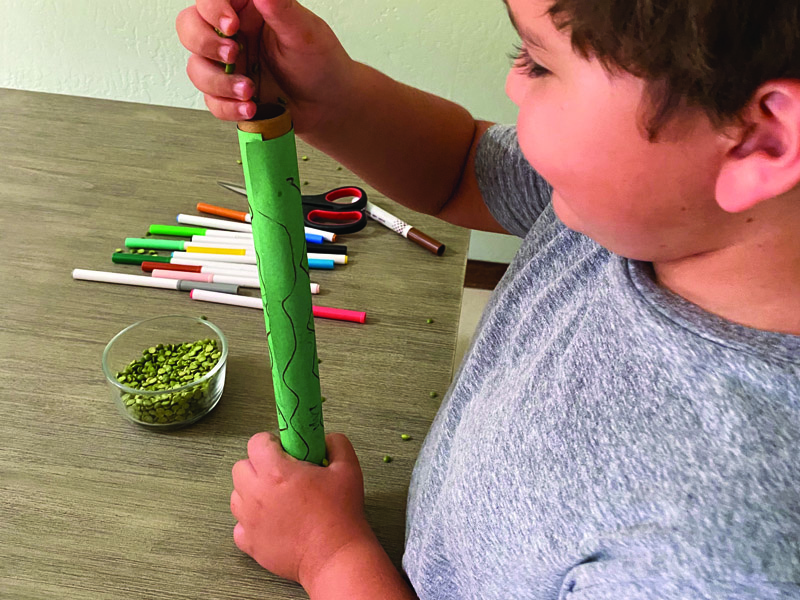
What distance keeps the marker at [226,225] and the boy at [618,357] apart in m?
0.28

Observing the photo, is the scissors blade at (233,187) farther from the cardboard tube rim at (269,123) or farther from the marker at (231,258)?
the cardboard tube rim at (269,123)

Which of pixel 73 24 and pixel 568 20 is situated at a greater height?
pixel 568 20

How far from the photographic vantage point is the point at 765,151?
359 millimetres

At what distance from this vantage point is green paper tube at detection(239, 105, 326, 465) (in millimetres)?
454

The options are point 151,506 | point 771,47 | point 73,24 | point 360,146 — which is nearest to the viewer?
point 771,47

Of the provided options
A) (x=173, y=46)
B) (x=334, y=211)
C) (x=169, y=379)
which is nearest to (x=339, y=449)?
(x=169, y=379)

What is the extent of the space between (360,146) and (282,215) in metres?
0.28

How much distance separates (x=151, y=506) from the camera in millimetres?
587

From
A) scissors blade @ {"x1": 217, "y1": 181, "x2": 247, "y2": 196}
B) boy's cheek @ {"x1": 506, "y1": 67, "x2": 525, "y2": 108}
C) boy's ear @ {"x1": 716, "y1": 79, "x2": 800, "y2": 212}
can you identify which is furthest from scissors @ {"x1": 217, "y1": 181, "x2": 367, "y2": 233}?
boy's ear @ {"x1": 716, "y1": 79, "x2": 800, "y2": 212}

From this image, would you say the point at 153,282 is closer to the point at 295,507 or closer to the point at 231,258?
the point at 231,258

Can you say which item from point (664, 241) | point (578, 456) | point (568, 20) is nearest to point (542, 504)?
point (578, 456)

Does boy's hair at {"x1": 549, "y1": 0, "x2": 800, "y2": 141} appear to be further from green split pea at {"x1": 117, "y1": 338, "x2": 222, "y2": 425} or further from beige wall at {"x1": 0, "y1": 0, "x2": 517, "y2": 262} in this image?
beige wall at {"x1": 0, "y1": 0, "x2": 517, "y2": 262}

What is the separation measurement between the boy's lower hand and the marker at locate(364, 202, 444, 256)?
33cm

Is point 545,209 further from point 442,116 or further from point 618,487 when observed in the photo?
point 618,487
